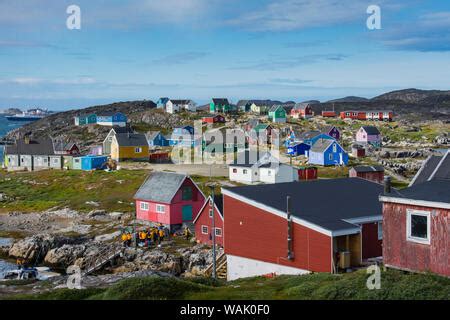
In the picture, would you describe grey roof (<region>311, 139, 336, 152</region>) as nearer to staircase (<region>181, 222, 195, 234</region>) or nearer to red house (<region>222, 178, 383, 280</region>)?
staircase (<region>181, 222, 195, 234</region>)

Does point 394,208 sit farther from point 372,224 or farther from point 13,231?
point 13,231

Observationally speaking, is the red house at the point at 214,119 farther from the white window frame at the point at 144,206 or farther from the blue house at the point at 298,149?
the white window frame at the point at 144,206

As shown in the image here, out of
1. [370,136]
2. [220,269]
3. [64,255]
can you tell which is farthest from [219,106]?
[220,269]

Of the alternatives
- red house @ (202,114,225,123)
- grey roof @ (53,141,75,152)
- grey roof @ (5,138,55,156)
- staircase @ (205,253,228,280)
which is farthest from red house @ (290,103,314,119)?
staircase @ (205,253,228,280)

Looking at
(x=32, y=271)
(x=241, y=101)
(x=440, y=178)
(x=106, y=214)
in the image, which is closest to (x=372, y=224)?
(x=440, y=178)

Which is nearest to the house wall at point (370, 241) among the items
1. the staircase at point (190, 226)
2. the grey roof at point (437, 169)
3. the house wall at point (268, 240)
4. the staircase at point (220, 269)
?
the house wall at point (268, 240)

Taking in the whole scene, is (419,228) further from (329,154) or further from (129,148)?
(129,148)
